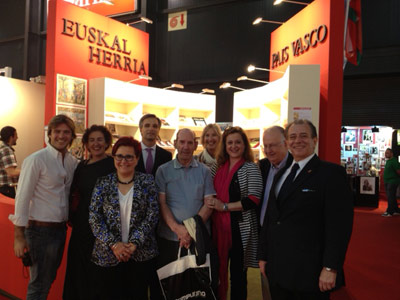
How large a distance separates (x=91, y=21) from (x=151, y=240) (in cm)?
582

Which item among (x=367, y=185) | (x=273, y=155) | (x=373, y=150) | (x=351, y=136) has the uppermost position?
(x=351, y=136)

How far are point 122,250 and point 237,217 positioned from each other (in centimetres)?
84

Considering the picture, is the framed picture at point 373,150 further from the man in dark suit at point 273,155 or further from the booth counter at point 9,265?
the booth counter at point 9,265

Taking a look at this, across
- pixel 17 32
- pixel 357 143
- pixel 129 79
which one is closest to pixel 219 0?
pixel 129 79

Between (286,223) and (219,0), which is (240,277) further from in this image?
(219,0)

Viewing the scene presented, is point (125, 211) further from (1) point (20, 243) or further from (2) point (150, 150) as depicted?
(2) point (150, 150)

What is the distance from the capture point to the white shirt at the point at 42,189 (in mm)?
2283

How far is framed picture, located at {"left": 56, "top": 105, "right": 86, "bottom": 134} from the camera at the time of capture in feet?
20.7

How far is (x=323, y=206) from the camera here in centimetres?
182

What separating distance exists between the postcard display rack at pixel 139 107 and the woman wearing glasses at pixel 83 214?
3.97 m

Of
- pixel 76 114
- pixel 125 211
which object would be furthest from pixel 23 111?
pixel 125 211

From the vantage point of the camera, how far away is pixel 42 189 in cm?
237

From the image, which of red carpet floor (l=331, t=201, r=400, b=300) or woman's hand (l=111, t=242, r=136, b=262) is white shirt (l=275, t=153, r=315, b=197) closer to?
woman's hand (l=111, t=242, r=136, b=262)

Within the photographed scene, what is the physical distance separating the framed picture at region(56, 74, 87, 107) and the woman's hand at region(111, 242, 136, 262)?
186 inches
